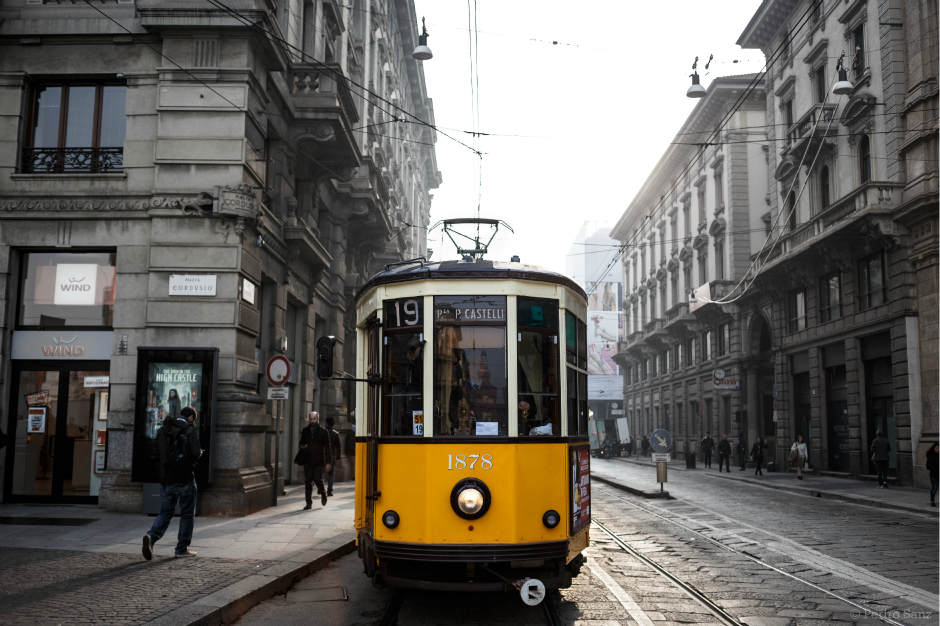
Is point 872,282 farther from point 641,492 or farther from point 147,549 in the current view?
point 147,549

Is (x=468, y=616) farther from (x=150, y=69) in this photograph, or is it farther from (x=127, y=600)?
(x=150, y=69)

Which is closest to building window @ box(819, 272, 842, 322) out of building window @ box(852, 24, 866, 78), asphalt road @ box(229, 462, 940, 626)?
building window @ box(852, 24, 866, 78)

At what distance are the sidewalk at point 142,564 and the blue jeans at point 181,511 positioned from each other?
0.23 meters

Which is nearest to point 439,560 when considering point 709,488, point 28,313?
point 28,313

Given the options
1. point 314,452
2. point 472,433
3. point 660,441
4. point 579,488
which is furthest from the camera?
point 660,441

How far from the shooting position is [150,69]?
14.1m

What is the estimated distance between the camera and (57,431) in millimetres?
13828

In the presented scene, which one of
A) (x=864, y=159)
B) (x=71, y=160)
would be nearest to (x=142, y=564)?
(x=71, y=160)

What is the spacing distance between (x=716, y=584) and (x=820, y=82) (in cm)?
2460

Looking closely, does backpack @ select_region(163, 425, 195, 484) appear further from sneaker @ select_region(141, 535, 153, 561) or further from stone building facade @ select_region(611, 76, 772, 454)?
stone building facade @ select_region(611, 76, 772, 454)

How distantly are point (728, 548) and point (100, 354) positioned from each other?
396 inches

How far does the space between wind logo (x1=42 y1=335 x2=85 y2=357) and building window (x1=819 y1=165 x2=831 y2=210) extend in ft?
76.2

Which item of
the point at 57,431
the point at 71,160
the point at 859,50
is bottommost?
the point at 57,431

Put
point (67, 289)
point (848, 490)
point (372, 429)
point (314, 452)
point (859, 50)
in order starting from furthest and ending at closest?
point (859, 50), point (848, 490), point (314, 452), point (67, 289), point (372, 429)
